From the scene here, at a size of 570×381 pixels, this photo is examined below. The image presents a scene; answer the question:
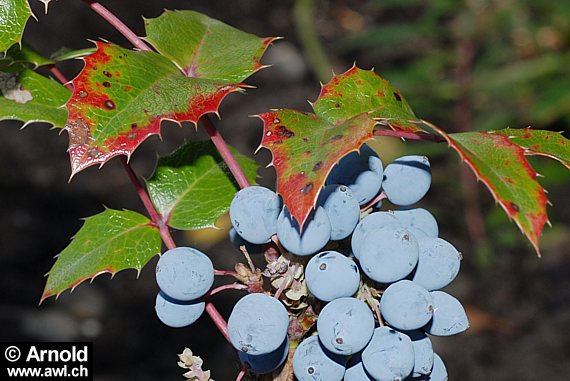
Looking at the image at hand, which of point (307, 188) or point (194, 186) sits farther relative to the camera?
point (194, 186)

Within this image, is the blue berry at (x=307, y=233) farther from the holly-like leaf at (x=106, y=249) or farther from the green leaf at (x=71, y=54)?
the green leaf at (x=71, y=54)

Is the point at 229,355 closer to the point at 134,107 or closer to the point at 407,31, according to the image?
the point at 407,31

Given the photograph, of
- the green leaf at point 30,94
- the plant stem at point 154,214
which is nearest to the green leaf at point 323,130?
the plant stem at point 154,214

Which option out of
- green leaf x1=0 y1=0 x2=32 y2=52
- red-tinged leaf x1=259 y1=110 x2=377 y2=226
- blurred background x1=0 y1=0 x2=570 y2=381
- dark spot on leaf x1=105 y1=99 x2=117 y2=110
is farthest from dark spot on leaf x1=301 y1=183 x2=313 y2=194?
blurred background x1=0 y1=0 x2=570 y2=381

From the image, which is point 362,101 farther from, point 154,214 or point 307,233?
point 154,214

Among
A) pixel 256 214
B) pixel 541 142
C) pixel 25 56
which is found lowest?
pixel 541 142

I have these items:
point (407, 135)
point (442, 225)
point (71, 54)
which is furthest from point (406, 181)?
point (442, 225)

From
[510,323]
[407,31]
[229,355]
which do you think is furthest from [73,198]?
[510,323]
